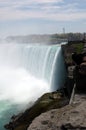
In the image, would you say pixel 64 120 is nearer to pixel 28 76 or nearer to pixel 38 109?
pixel 38 109

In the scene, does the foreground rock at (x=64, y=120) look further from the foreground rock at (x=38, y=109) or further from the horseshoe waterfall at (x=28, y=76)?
the horseshoe waterfall at (x=28, y=76)

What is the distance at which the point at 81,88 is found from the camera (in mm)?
19172

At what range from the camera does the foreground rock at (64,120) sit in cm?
1100

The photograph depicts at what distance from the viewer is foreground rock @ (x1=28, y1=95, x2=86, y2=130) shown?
1100 centimetres

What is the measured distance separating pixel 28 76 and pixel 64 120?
3143 cm

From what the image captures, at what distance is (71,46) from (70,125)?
25.6m

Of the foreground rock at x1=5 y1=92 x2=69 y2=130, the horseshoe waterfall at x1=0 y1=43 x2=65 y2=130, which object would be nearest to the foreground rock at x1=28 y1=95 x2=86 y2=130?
the foreground rock at x1=5 y1=92 x2=69 y2=130

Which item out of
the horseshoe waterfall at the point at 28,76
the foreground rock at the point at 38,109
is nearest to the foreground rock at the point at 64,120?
the foreground rock at the point at 38,109

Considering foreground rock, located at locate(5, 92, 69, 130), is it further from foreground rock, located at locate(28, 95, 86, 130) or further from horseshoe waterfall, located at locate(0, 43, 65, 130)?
foreground rock, located at locate(28, 95, 86, 130)

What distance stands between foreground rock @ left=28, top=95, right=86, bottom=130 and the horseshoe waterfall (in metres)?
13.6

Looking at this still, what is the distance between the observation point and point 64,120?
37.7 ft

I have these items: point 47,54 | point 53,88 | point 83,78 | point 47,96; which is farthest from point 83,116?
point 47,54

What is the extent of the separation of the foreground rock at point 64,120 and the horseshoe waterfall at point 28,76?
1355 centimetres

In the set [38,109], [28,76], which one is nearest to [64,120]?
[38,109]
